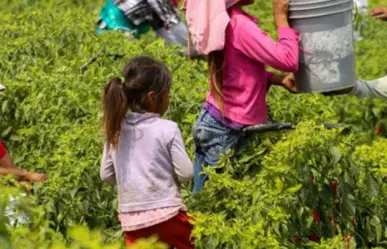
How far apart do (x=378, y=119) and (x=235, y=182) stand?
289cm

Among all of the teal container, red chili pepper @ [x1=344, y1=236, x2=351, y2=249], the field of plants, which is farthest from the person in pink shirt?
the teal container

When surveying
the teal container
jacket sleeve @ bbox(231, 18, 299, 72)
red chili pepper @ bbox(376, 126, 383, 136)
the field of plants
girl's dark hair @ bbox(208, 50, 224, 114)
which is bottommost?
red chili pepper @ bbox(376, 126, 383, 136)

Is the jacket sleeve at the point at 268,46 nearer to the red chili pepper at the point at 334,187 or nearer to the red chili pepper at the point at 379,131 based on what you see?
the red chili pepper at the point at 334,187

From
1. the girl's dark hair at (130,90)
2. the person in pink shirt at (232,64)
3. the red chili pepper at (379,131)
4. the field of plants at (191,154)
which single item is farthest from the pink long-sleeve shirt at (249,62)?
the red chili pepper at (379,131)

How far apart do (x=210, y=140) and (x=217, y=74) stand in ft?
1.00

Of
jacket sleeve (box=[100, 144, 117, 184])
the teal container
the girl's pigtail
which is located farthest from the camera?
the teal container

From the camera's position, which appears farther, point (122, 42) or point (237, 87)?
point (122, 42)

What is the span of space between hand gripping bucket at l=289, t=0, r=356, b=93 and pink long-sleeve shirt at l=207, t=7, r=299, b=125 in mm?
87

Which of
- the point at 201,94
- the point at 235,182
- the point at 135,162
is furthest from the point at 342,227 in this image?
the point at 201,94

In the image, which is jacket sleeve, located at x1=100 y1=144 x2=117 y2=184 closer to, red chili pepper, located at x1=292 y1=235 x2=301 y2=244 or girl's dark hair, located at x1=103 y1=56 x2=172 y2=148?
girl's dark hair, located at x1=103 y1=56 x2=172 y2=148

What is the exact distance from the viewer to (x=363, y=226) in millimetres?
5289

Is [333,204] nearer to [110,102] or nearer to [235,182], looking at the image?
[235,182]

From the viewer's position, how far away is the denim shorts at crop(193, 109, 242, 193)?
6.06 m

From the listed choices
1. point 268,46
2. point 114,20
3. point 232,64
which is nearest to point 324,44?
point 268,46
